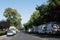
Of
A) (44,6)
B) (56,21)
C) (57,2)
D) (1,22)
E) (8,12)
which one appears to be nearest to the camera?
(57,2)

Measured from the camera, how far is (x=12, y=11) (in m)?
152

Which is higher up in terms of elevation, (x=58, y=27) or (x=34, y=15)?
(x=34, y=15)

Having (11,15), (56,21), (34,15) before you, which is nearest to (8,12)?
(11,15)

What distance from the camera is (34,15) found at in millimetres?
128125

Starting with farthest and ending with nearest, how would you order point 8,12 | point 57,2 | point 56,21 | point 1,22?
point 8,12 < point 1,22 < point 56,21 < point 57,2

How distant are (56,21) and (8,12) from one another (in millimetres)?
87455

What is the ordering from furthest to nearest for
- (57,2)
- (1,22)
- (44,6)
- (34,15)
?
1. (34,15)
2. (1,22)
3. (44,6)
4. (57,2)

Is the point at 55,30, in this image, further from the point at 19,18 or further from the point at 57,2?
the point at 19,18

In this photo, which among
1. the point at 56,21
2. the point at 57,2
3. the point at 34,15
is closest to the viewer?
the point at 57,2

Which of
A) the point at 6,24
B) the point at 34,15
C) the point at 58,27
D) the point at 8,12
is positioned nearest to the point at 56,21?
the point at 58,27

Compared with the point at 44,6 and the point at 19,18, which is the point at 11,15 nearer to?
the point at 19,18

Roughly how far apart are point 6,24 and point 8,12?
5195 cm

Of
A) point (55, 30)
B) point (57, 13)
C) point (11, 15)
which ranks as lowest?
point (55, 30)

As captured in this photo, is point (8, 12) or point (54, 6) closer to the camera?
point (54, 6)
